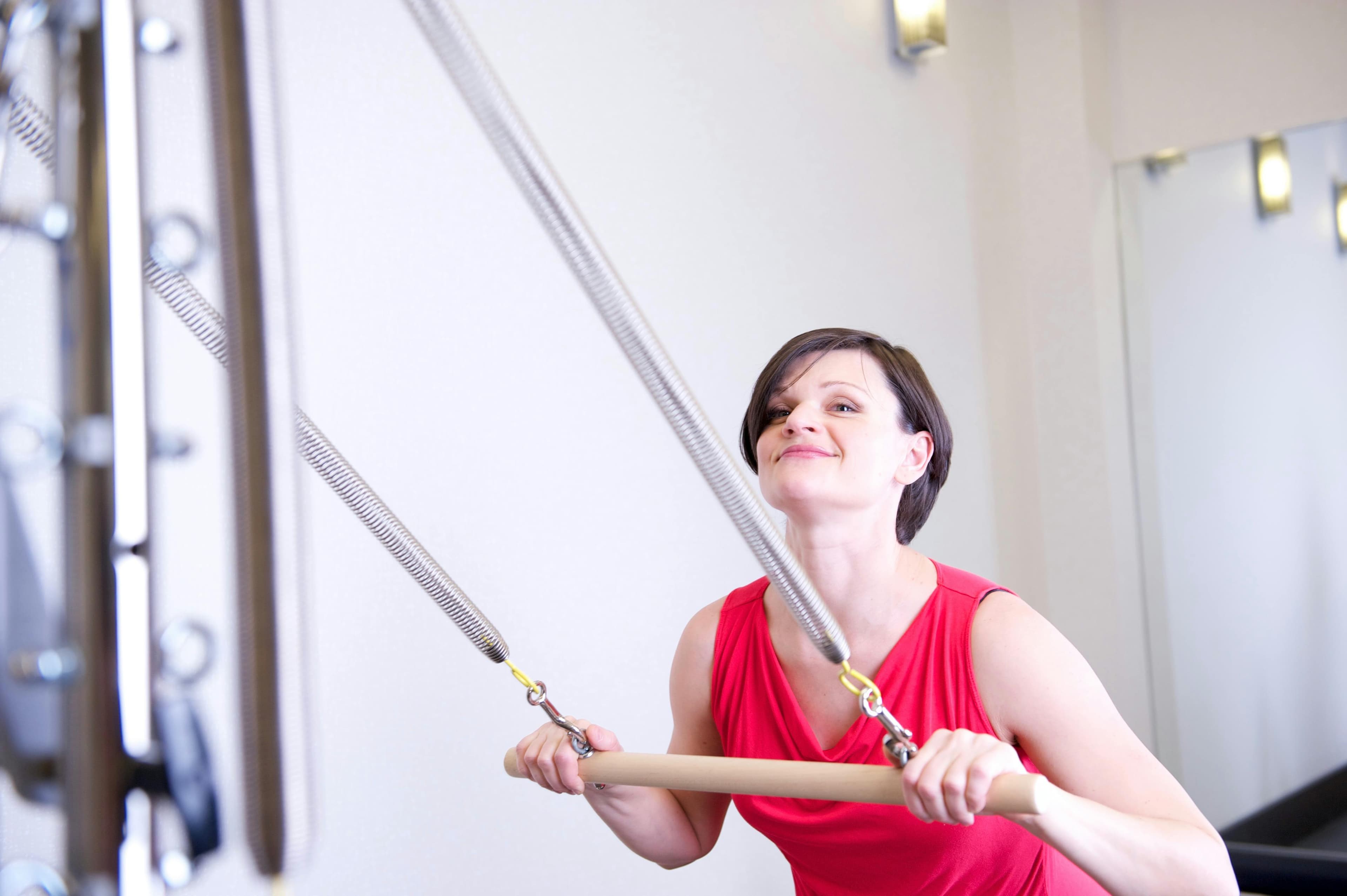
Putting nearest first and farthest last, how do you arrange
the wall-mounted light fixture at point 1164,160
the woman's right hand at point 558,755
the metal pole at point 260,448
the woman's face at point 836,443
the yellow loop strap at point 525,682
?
the metal pole at point 260,448
the yellow loop strap at point 525,682
the woman's right hand at point 558,755
the woman's face at point 836,443
the wall-mounted light fixture at point 1164,160

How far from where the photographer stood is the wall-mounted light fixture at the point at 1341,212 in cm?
320

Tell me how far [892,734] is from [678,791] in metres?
0.69

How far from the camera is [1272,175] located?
3.30 metres

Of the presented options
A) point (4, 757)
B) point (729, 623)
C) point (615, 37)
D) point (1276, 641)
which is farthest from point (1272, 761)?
point (4, 757)

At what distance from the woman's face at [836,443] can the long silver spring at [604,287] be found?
0.55 meters

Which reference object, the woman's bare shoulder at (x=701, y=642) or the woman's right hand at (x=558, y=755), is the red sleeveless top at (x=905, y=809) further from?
the woman's right hand at (x=558, y=755)

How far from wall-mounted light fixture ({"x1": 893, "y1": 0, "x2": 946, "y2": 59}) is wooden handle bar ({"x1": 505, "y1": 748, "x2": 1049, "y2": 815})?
2.44 meters

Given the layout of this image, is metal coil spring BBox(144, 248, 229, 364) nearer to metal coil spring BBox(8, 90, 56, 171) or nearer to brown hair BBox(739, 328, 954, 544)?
metal coil spring BBox(8, 90, 56, 171)

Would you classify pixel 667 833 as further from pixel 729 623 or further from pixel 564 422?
pixel 564 422

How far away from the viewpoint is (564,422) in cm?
Result: 205

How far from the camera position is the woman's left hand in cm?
94

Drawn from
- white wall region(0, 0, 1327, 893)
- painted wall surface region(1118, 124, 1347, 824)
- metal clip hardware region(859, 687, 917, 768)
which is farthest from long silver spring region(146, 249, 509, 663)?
painted wall surface region(1118, 124, 1347, 824)

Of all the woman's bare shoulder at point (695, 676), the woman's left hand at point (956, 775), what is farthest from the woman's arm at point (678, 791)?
the woman's left hand at point (956, 775)

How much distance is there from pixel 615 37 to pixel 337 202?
2.61ft
